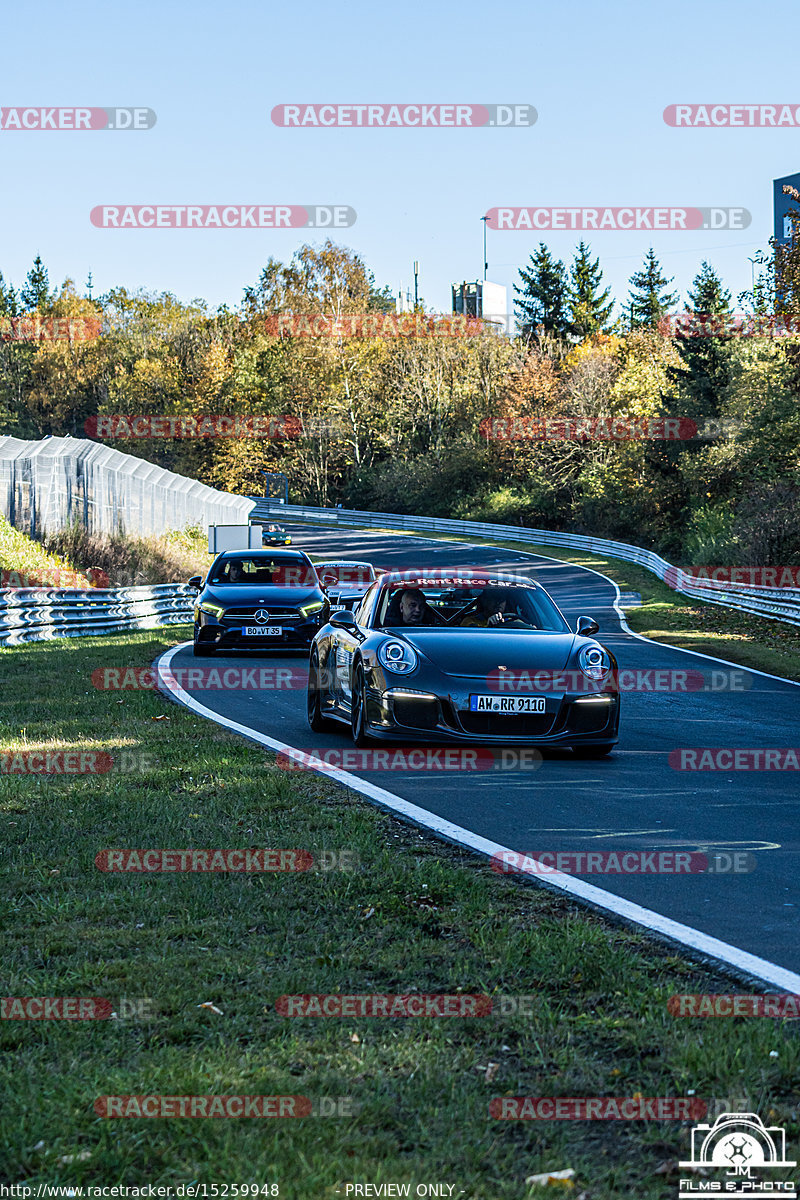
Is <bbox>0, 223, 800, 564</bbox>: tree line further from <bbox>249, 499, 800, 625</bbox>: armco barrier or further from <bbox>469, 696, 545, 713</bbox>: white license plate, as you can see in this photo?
<bbox>469, 696, 545, 713</bbox>: white license plate

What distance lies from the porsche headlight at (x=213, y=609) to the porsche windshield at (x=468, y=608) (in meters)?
8.26

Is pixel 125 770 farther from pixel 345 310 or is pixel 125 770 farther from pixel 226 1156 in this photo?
pixel 345 310

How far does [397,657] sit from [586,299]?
9103 centimetres

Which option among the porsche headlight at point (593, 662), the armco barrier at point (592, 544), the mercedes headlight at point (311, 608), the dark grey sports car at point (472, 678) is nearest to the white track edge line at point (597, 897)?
the dark grey sports car at point (472, 678)

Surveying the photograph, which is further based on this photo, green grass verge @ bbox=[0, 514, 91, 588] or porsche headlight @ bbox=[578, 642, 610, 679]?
green grass verge @ bbox=[0, 514, 91, 588]

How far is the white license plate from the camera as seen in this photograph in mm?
9188

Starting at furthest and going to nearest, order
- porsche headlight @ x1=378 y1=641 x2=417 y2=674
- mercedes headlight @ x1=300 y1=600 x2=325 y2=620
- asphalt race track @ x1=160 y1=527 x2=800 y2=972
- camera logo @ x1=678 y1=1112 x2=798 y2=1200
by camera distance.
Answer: mercedes headlight @ x1=300 y1=600 x2=325 y2=620 → porsche headlight @ x1=378 y1=641 x2=417 y2=674 → asphalt race track @ x1=160 y1=527 x2=800 y2=972 → camera logo @ x1=678 y1=1112 x2=798 y2=1200

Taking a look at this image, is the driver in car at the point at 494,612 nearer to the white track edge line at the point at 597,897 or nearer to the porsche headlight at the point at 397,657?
the porsche headlight at the point at 397,657

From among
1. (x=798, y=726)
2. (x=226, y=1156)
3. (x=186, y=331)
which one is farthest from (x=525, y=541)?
(x=226, y=1156)

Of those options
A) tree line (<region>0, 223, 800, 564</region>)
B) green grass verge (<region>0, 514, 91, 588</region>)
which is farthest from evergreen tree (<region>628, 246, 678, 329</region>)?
green grass verge (<region>0, 514, 91, 588</region>)

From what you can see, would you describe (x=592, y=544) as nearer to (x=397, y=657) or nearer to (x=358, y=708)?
(x=358, y=708)

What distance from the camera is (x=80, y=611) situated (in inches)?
907

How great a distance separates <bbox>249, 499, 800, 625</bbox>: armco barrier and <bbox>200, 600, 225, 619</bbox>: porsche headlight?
1327cm

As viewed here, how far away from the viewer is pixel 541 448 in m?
69.4
